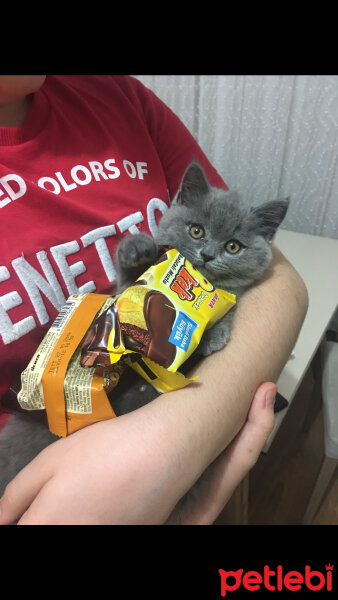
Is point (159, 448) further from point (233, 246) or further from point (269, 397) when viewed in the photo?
point (233, 246)

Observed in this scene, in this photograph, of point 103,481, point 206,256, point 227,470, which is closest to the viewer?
point 103,481

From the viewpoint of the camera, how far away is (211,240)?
718mm

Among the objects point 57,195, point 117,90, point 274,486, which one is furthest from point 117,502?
point 274,486

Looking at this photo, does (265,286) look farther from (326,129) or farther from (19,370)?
(326,129)

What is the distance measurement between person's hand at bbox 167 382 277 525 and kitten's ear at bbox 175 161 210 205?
42 cm

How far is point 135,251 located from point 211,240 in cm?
20

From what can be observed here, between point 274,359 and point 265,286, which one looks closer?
point 274,359

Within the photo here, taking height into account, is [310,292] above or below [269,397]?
below

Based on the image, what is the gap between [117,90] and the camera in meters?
0.72

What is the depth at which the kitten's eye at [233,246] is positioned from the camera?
722 mm

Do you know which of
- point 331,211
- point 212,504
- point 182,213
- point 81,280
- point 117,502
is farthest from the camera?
point 331,211

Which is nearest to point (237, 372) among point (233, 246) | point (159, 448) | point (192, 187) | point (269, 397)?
point (269, 397)

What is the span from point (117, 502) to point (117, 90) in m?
0.74

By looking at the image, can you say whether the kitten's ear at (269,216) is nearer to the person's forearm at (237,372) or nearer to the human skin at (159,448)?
the person's forearm at (237,372)
